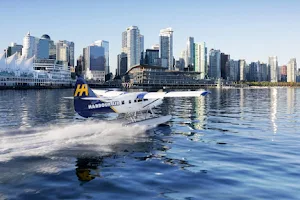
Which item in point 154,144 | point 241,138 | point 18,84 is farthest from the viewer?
point 18,84

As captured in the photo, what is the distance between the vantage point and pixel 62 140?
712 inches

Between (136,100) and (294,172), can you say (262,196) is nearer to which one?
(294,172)

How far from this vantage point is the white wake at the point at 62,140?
15.2 metres

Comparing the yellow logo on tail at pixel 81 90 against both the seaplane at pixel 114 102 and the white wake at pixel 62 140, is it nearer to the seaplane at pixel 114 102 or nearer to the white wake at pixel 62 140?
the seaplane at pixel 114 102

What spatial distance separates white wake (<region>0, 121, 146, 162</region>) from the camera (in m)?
15.2

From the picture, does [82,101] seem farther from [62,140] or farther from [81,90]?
[62,140]

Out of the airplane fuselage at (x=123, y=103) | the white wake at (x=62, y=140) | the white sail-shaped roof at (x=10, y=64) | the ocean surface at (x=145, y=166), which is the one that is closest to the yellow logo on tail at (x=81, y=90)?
the airplane fuselage at (x=123, y=103)

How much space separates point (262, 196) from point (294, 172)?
12.5ft

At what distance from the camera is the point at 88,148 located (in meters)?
16.3

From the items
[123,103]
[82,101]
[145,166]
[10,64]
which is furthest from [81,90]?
[10,64]

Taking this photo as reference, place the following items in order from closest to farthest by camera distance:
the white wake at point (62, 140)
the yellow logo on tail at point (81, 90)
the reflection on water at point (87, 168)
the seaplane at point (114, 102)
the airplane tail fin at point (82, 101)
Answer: the reflection on water at point (87, 168)
the white wake at point (62, 140)
the seaplane at point (114, 102)
the airplane tail fin at point (82, 101)
the yellow logo on tail at point (81, 90)

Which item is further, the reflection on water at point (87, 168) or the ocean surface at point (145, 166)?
the reflection on water at point (87, 168)

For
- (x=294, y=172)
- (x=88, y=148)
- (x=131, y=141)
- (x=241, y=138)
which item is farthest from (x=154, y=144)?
(x=294, y=172)

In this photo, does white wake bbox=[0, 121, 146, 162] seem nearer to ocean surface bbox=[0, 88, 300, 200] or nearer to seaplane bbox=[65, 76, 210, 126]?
ocean surface bbox=[0, 88, 300, 200]
